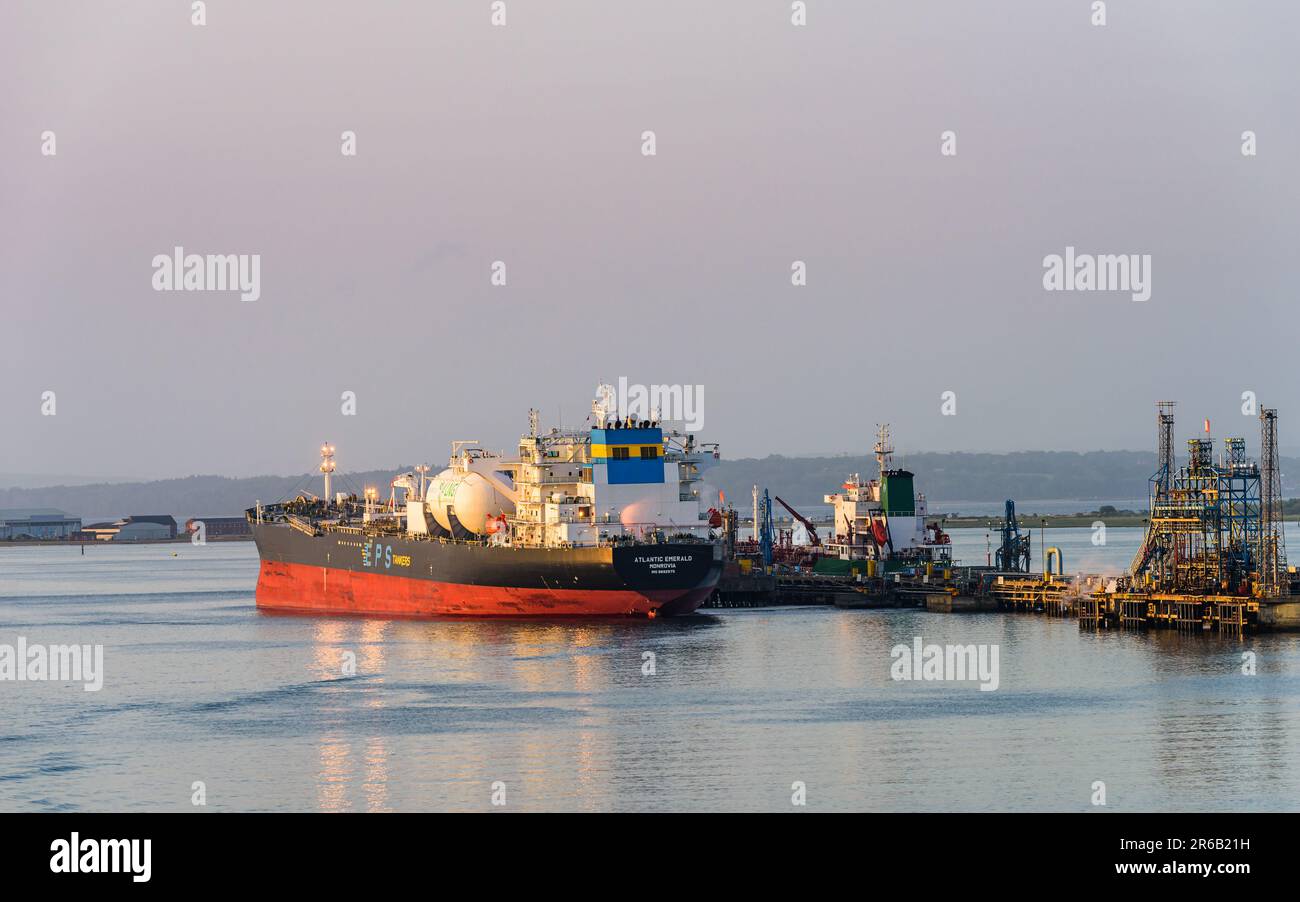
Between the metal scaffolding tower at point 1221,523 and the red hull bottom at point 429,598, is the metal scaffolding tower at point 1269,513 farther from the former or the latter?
the red hull bottom at point 429,598

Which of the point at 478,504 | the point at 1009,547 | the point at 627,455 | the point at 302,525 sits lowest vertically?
the point at 1009,547

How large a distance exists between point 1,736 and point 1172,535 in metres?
39.5

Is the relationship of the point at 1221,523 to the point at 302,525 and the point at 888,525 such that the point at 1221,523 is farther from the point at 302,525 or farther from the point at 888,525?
the point at 302,525

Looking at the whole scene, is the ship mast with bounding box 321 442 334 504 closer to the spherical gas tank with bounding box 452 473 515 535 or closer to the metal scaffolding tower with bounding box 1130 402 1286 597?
the spherical gas tank with bounding box 452 473 515 535

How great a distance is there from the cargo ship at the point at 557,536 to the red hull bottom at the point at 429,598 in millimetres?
77

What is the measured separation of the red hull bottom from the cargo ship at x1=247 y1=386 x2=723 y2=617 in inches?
3.0

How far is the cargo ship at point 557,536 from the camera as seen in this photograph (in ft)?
207

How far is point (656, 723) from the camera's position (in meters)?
41.2

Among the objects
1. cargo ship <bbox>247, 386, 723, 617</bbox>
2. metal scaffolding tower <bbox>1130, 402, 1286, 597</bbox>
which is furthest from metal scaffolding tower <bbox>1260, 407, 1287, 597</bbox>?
cargo ship <bbox>247, 386, 723, 617</bbox>

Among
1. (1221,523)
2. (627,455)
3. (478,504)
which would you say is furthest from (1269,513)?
(478,504)

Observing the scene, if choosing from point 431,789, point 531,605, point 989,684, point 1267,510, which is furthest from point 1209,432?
point 431,789

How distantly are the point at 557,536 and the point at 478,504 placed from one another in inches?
264
